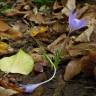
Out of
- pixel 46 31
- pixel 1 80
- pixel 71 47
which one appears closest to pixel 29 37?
pixel 46 31

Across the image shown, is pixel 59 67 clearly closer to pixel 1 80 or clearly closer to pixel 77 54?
pixel 77 54

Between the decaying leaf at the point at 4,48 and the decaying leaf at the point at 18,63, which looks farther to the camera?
the decaying leaf at the point at 4,48

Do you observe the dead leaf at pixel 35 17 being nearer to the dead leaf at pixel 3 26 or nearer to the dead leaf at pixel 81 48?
the dead leaf at pixel 3 26

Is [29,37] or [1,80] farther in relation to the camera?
[29,37]

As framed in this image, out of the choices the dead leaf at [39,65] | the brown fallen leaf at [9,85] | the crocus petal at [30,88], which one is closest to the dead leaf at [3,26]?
A: the dead leaf at [39,65]

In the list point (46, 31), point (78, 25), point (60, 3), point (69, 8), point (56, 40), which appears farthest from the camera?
point (60, 3)

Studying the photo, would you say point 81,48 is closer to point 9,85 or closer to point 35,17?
point 9,85
